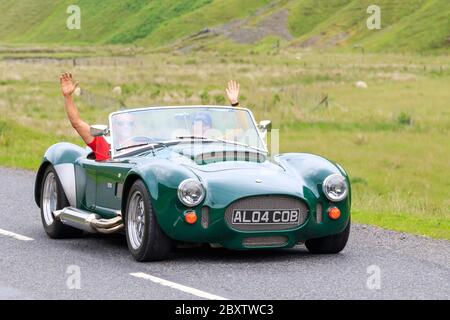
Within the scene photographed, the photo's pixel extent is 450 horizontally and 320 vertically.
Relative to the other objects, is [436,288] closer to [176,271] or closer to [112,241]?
[176,271]

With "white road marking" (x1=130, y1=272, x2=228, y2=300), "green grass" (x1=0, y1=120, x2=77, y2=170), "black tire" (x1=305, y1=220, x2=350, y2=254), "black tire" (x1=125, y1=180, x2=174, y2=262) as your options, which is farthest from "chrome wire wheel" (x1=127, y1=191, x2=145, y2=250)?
"green grass" (x1=0, y1=120, x2=77, y2=170)

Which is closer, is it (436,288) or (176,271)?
(436,288)


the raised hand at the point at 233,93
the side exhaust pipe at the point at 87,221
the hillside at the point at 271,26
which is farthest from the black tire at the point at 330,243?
the hillside at the point at 271,26

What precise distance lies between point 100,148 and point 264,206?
7.36ft

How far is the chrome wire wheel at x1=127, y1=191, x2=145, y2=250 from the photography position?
8.98 metres

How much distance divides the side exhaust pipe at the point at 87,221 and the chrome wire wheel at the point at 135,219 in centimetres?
24

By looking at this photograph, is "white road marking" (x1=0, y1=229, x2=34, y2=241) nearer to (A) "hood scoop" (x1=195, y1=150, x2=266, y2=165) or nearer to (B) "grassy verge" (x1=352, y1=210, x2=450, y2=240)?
(A) "hood scoop" (x1=195, y1=150, x2=266, y2=165)

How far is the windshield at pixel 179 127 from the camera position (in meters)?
10.1

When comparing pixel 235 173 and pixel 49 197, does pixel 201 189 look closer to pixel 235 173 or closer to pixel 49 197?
pixel 235 173

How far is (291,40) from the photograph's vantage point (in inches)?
5709

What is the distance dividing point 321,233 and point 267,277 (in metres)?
1.03

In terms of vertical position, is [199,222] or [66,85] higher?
[66,85]

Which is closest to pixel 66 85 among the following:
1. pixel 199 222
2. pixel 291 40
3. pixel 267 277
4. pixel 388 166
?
pixel 199 222
